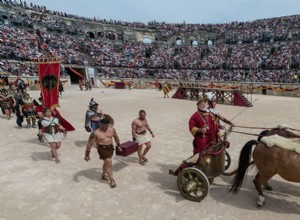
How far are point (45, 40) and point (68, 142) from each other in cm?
3433

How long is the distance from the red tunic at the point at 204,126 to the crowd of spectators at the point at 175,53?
28.3 metres

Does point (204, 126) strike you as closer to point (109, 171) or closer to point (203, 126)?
point (203, 126)

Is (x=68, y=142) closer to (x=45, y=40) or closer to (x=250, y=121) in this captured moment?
(x=250, y=121)

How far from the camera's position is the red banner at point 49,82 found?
31.7 ft

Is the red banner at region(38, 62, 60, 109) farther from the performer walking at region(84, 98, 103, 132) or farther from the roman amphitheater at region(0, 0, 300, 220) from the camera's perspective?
the performer walking at region(84, 98, 103, 132)

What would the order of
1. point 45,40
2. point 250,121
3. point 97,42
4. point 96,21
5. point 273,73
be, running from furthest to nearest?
point 96,21 < point 97,42 < point 45,40 < point 273,73 < point 250,121

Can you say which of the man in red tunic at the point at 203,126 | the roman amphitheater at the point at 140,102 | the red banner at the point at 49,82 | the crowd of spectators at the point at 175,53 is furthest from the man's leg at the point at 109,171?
the crowd of spectators at the point at 175,53

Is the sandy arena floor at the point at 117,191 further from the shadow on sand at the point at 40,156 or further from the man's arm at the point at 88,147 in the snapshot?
the man's arm at the point at 88,147

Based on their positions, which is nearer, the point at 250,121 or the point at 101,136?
the point at 101,136

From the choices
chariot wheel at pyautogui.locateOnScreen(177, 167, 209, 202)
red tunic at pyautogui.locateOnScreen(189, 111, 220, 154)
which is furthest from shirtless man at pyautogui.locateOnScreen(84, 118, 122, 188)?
red tunic at pyautogui.locateOnScreen(189, 111, 220, 154)

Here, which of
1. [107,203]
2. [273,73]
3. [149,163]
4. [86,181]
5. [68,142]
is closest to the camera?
[107,203]

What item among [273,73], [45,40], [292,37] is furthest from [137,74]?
[292,37]

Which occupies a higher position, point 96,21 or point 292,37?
point 96,21

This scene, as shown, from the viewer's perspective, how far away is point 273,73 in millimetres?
31406
